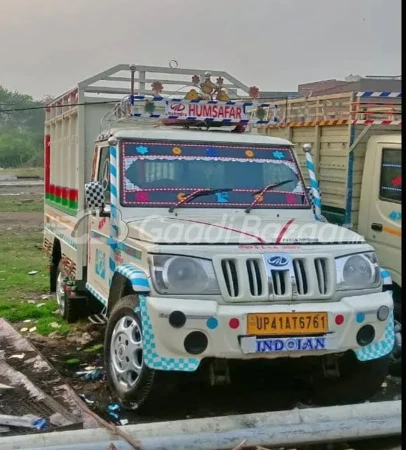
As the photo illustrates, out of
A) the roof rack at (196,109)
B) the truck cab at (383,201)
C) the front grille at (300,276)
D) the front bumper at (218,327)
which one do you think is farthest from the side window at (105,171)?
the truck cab at (383,201)

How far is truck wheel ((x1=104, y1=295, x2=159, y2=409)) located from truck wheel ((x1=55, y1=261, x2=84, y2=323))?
2714 millimetres

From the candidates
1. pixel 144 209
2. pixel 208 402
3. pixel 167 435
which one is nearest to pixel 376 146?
pixel 144 209

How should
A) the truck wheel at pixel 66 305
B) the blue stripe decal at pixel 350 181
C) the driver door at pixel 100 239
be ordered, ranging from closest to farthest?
the driver door at pixel 100 239, the blue stripe decal at pixel 350 181, the truck wheel at pixel 66 305

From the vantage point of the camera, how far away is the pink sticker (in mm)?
5408

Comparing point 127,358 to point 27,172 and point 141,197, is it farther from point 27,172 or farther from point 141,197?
point 27,172

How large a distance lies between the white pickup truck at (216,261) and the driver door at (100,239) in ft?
0.06

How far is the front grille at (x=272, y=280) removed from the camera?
4.36 m

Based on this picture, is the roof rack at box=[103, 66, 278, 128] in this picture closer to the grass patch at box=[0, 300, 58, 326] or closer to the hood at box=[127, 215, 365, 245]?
the hood at box=[127, 215, 365, 245]

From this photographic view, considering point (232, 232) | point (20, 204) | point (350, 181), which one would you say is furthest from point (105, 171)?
point (20, 204)

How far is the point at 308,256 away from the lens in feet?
14.9

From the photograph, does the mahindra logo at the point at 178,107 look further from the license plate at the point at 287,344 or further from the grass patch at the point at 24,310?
the grass patch at the point at 24,310

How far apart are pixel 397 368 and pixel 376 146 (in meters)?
2.21

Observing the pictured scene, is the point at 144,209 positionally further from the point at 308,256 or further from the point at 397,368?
the point at 397,368

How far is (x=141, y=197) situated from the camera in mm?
5418
